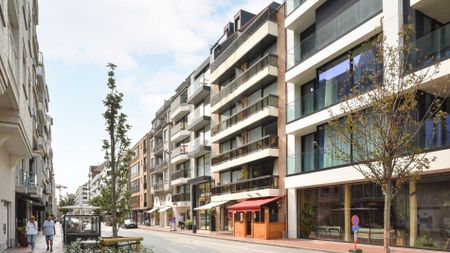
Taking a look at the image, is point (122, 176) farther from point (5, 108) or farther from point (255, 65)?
point (255, 65)

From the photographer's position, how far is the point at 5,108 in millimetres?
13703

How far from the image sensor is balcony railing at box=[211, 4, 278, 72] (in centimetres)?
3375

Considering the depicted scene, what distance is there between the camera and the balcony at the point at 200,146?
1889 inches

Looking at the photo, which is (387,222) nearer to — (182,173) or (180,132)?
(182,173)

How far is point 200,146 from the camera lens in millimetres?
48969

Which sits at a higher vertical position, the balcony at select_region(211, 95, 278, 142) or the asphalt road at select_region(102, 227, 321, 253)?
the balcony at select_region(211, 95, 278, 142)

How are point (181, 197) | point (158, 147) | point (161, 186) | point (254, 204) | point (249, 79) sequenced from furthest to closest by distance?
point (158, 147)
point (161, 186)
point (181, 197)
point (249, 79)
point (254, 204)

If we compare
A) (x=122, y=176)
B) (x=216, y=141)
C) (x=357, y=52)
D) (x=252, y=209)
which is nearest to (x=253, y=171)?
(x=252, y=209)

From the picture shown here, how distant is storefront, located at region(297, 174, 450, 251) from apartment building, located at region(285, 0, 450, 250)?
4cm

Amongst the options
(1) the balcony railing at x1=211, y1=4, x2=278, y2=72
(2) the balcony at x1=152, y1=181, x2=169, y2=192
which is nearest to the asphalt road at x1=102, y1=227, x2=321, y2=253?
(1) the balcony railing at x1=211, y1=4, x2=278, y2=72

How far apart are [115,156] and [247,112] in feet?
80.9

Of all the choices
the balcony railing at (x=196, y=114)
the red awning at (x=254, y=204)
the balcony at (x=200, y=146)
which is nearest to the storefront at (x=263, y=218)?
the red awning at (x=254, y=204)

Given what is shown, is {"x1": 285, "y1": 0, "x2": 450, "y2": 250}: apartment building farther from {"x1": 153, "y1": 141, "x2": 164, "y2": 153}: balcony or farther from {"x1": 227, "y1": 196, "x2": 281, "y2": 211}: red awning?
{"x1": 153, "y1": 141, "x2": 164, "y2": 153}: balcony

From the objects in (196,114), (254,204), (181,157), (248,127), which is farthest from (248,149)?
(181,157)
